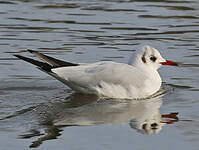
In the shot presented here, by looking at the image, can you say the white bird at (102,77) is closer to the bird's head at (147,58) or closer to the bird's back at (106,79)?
the bird's back at (106,79)

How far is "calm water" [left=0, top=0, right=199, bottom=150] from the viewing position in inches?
344

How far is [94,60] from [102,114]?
3196mm

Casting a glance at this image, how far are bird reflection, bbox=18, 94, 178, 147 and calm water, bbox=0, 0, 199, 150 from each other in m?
0.01

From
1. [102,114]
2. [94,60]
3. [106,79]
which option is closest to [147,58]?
[106,79]

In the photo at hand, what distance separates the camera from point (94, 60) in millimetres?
13016

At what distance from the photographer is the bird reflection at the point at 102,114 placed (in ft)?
30.2

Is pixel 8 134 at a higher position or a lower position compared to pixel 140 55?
lower

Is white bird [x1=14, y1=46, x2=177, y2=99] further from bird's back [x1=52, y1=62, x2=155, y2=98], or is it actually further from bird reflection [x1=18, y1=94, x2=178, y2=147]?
bird reflection [x1=18, y1=94, x2=178, y2=147]

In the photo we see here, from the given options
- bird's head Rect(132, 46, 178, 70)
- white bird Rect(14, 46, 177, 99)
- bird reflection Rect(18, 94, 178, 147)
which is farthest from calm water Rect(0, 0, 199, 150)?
bird's head Rect(132, 46, 178, 70)

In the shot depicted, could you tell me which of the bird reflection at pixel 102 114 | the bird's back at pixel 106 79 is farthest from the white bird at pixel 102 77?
the bird reflection at pixel 102 114

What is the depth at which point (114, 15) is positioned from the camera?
17312 millimetres

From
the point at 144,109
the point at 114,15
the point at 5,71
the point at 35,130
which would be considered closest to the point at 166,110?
the point at 144,109

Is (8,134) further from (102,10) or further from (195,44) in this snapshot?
(102,10)

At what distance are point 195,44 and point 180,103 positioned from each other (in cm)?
411
